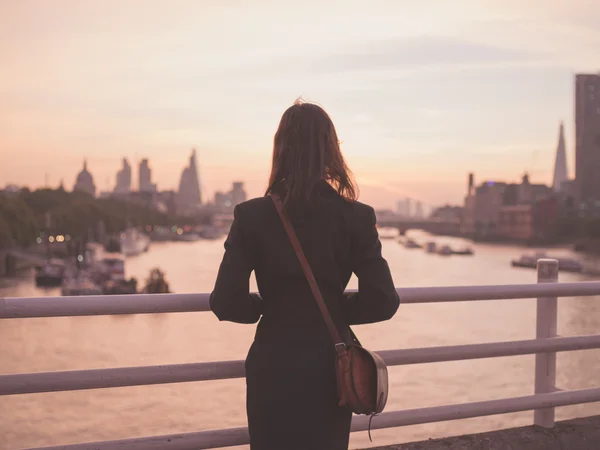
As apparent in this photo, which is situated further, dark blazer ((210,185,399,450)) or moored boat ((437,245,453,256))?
moored boat ((437,245,453,256))

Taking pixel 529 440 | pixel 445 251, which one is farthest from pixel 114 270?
pixel 529 440

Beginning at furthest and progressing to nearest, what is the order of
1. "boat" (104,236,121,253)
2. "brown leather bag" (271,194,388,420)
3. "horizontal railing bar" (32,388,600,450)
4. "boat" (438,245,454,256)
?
"boat" (438,245,454,256) → "boat" (104,236,121,253) → "horizontal railing bar" (32,388,600,450) → "brown leather bag" (271,194,388,420)

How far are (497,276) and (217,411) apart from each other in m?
55.8

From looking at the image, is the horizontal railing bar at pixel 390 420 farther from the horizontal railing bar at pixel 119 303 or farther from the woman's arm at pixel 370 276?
the woman's arm at pixel 370 276

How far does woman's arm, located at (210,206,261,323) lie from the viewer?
275 centimetres

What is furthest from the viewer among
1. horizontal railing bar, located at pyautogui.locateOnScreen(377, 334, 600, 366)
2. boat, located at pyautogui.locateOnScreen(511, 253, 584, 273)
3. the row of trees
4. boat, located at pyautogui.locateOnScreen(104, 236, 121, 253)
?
boat, located at pyautogui.locateOnScreen(104, 236, 121, 253)

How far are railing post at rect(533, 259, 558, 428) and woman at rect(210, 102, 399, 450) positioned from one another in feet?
7.86

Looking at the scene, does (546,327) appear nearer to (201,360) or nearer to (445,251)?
(201,360)

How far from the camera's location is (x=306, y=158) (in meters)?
2.80

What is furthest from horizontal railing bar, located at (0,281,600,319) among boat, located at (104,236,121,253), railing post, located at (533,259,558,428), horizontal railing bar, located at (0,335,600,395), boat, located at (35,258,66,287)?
boat, located at (104,236,121,253)

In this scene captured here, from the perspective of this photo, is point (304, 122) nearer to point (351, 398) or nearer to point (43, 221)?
point (351, 398)

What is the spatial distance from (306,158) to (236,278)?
51 cm

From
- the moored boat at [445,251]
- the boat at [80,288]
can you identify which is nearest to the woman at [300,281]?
the boat at [80,288]

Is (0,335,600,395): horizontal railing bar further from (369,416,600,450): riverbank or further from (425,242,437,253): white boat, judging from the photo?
(425,242,437,253): white boat
